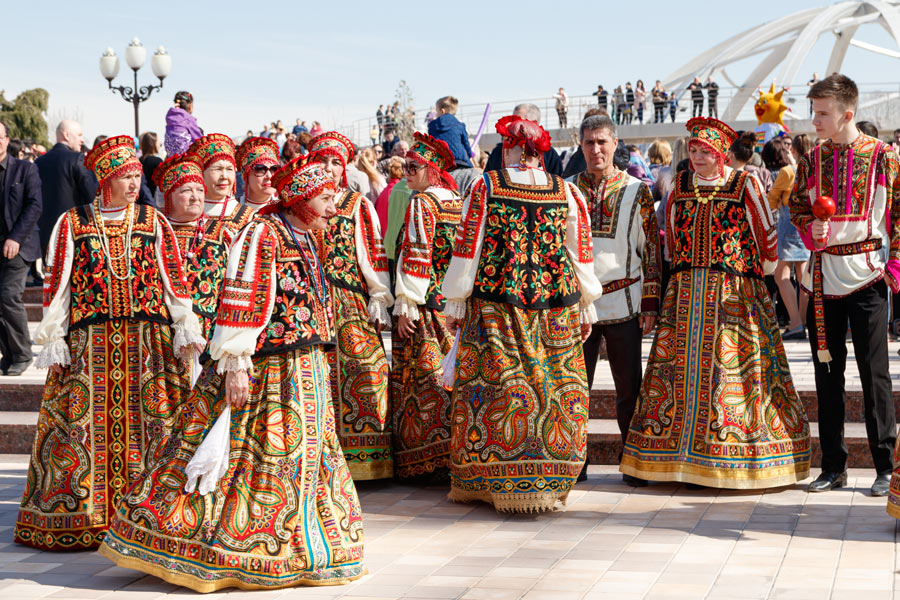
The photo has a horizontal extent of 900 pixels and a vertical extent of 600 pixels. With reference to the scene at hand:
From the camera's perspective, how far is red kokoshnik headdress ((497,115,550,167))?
6.26m

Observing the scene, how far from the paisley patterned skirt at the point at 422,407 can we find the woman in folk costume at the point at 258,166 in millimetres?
1120

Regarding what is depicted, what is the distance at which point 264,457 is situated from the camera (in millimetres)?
4836

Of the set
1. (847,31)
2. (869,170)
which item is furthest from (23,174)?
(847,31)

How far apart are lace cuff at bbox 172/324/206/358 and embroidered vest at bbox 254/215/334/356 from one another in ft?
3.29

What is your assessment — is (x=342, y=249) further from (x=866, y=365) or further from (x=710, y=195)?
(x=866, y=365)

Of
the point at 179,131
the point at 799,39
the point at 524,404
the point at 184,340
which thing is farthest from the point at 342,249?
the point at 799,39

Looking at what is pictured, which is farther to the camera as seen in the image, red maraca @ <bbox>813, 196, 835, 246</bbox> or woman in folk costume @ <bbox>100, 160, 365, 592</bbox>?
red maraca @ <bbox>813, 196, 835, 246</bbox>

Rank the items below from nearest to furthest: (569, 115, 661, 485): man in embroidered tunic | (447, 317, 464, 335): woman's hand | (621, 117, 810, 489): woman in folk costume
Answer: (447, 317, 464, 335): woman's hand < (621, 117, 810, 489): woman in folk costume < (569, 115, 661, 485): man in embroidered tunic

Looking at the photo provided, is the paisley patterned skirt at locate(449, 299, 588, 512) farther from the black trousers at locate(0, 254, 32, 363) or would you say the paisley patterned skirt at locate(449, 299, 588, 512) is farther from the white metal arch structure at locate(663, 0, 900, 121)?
the white metal arch structure at locate(663, 0, 900, 121)

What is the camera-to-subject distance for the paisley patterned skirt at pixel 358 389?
6.83 m

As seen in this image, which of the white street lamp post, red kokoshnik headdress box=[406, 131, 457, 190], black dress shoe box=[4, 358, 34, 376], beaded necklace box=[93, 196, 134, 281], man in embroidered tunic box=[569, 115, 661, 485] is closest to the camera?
beaded necklace box=[93, 196, 134, 281]

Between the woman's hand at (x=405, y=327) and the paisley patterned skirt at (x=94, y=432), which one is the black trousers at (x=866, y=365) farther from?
the paisley patterned skirt at (x=94, y=432)

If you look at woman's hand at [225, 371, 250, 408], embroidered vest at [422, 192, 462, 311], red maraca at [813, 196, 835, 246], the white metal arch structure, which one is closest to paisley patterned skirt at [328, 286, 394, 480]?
embroidered vest at [422, 192, 462, 311]

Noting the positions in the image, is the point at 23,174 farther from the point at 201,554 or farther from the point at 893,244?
the point at 893,244
